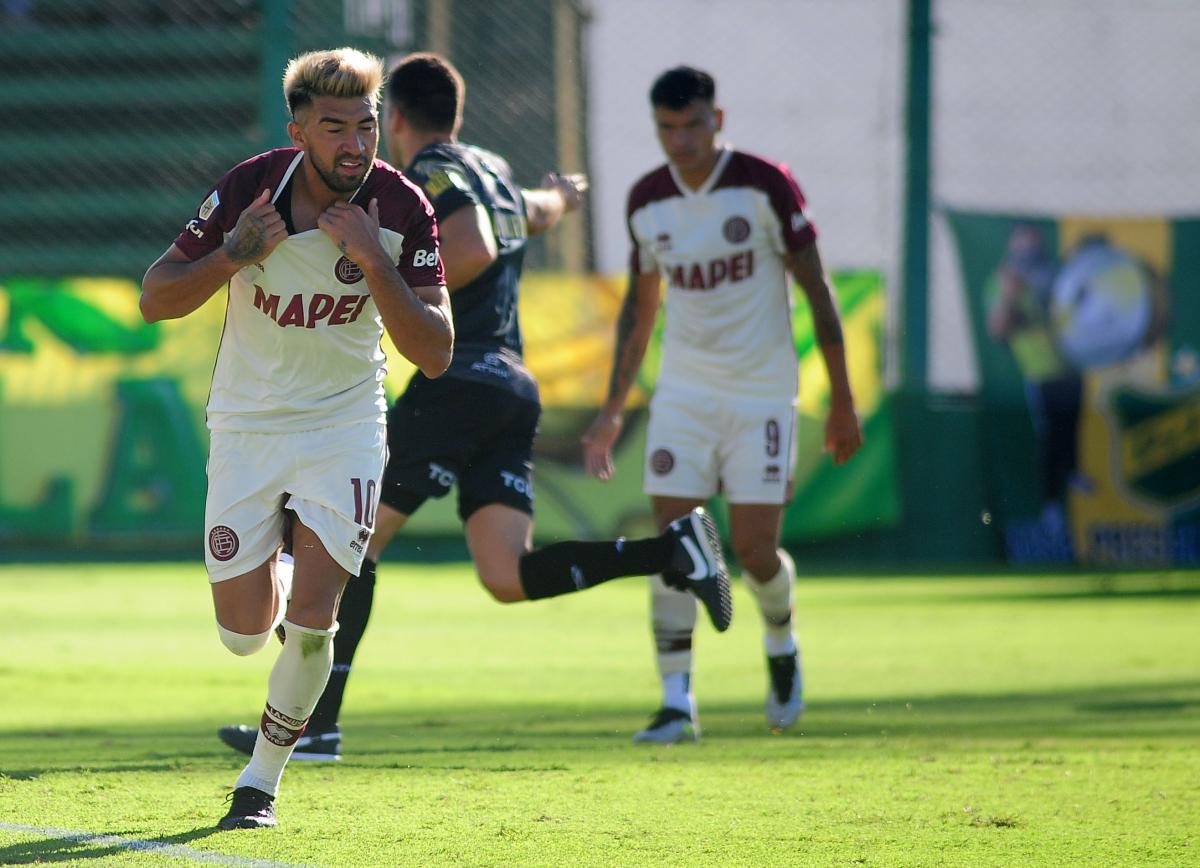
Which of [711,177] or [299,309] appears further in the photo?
[711,177]

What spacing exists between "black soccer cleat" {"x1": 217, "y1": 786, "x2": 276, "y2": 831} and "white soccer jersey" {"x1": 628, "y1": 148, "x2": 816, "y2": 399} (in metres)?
2.81

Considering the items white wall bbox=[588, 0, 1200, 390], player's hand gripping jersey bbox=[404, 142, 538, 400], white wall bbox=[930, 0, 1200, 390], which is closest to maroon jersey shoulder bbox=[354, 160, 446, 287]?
player's hand gripping jersey bbox=[404, 142, 538, 400]

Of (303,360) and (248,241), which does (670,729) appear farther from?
(248,241)

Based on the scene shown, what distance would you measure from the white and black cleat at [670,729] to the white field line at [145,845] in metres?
2.33

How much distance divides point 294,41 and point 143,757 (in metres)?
9.09

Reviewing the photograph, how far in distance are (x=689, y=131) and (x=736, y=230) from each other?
405 millimetres

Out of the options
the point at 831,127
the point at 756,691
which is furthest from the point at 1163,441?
the point at 756,691

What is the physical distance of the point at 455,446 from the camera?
5930 millimetres

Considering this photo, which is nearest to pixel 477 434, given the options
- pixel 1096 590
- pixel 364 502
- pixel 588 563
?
pixel 588 563

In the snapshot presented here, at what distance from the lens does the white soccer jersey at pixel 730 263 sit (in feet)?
21.8

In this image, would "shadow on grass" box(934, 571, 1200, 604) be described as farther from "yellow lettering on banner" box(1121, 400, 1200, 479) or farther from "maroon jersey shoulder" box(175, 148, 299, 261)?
"maroon jersey shoulder" box(175, 148, 299, 261)

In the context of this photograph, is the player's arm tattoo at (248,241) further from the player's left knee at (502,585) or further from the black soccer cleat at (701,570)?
the black soccer cleat at (701,570)

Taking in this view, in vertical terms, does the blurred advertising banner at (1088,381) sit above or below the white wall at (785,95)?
below

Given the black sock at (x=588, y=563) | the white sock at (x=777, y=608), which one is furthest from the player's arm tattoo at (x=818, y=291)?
the black sock at (x=588, y=563)
